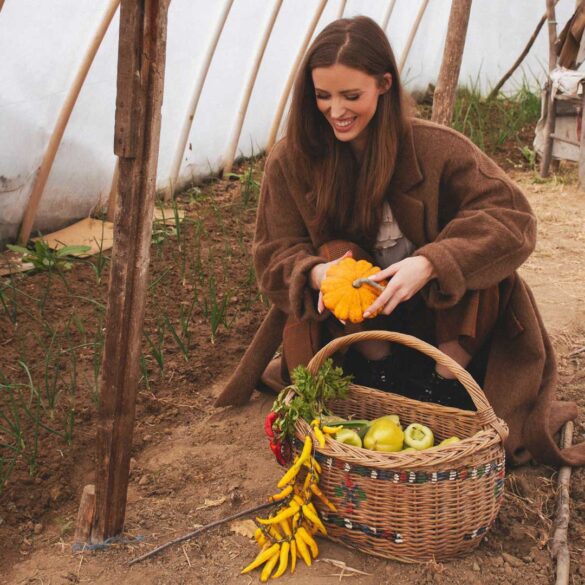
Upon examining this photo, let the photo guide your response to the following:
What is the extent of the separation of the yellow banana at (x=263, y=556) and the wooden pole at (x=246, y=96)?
3.75m

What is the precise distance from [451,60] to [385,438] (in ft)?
7.91

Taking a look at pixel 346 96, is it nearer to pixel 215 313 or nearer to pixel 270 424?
pixel 270 424

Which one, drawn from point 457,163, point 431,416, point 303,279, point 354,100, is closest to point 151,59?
point 354,100

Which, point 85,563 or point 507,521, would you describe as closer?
point 85,563

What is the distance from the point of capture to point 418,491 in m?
2.02

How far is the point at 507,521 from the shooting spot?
7.60 feet

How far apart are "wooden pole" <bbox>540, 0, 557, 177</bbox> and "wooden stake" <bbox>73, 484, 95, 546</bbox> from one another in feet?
15.5

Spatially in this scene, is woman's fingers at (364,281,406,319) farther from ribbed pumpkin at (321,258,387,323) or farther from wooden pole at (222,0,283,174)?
wooden pole at (222,0,283,174)

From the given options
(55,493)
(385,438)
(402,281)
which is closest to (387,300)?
(402,281)

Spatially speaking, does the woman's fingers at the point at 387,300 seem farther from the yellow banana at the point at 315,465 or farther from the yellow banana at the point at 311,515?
the yellow banana at the point at 311,515

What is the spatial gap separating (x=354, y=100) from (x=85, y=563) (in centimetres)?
141


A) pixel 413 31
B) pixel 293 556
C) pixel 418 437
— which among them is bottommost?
pixel 293 556

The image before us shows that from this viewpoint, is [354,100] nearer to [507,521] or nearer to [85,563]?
[507,521]

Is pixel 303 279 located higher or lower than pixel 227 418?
higher
